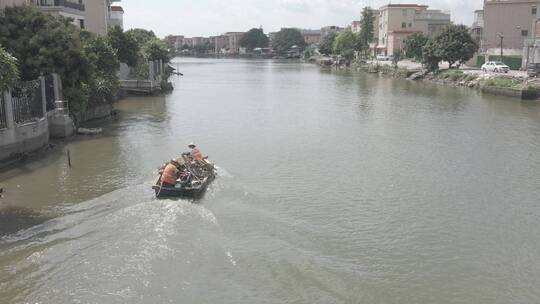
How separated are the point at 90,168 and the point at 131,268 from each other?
10740 mm

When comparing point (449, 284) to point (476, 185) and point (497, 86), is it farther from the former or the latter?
point (497, 86)

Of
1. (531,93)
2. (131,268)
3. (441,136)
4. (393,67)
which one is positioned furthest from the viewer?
(393,67)

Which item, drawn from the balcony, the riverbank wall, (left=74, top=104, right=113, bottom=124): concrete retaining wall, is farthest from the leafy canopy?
the riverbank wall

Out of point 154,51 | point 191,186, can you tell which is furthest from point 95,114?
point 154,51

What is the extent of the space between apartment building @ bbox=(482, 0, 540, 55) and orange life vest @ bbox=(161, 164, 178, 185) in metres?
70.8

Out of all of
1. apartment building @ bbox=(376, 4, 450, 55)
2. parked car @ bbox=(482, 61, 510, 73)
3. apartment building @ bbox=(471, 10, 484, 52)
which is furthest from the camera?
apartment building @ bbox=(376, 4, 450, 55)

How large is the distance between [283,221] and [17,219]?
8.01m

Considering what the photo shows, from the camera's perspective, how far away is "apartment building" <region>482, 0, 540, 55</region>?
79000mm

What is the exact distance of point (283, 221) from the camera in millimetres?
16969

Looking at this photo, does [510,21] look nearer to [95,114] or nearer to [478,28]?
[478,28]

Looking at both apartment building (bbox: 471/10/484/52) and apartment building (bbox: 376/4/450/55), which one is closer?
apartment building (bbox: 471/10/484/52)

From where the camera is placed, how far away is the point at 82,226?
15805mm

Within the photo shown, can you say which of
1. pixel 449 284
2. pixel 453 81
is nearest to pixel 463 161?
pixel 449 284

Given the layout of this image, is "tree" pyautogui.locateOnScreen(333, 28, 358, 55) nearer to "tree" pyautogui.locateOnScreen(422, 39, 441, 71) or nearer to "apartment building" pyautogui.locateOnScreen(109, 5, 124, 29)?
"tree" pyautogui.locateOnScreen(422, 39, 441, 71)
